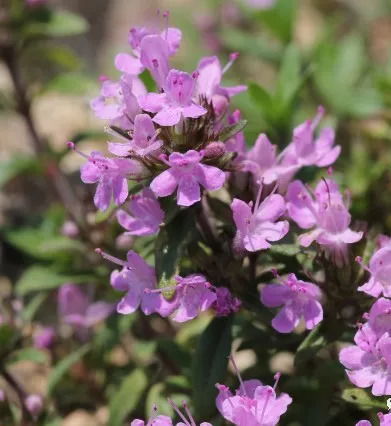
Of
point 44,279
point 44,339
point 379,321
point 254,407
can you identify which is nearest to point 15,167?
point 44,279

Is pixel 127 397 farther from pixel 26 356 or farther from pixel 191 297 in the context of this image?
pixel 191 297

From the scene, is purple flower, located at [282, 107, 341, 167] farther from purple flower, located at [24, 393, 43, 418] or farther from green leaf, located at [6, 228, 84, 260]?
purple flower, located at [24, 393, 43, 418]

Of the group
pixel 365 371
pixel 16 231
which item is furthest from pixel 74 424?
pixel 365 371

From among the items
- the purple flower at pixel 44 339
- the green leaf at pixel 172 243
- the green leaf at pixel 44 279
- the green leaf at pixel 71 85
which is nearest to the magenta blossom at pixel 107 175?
the green leaf at pixel 172 243

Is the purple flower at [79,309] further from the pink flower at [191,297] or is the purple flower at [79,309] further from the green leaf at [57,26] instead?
the green leaf at [57,26]

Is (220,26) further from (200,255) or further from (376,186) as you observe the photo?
(200,255)

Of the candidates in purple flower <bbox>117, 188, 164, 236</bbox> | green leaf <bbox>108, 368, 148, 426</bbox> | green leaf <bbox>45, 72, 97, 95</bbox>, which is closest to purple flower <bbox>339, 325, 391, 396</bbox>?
purple flower <bbox>117, 188, 164, 236</bbox>
